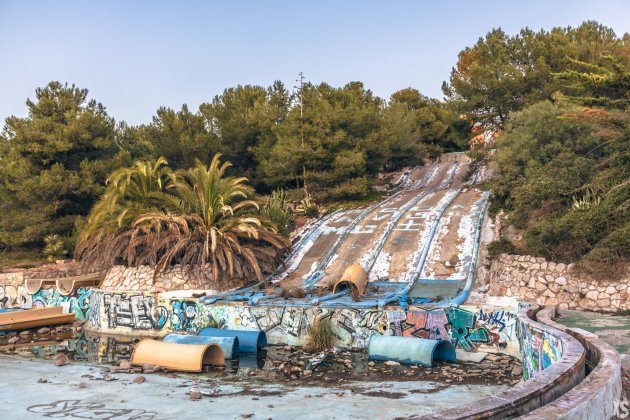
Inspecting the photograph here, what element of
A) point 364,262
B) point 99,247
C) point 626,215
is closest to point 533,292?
point 626,215

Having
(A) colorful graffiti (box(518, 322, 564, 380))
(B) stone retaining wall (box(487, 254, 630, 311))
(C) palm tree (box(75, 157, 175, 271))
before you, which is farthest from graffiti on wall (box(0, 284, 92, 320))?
(A) colorful graffiti (box(518, 322, 564, 380))

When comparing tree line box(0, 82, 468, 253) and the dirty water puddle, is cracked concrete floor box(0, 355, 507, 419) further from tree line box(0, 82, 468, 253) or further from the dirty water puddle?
tree line box(0, 82, 468, 253)

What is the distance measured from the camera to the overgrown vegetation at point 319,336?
15.0 metres

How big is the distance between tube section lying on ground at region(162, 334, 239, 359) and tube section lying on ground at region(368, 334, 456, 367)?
3.59 metres

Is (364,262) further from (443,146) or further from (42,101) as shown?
(443,146)

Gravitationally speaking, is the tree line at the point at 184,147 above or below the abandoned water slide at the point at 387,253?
above

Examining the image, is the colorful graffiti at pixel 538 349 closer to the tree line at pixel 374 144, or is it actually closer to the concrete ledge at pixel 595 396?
the concrete ledge at pixel 595 396

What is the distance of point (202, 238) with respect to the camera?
66.1 ft

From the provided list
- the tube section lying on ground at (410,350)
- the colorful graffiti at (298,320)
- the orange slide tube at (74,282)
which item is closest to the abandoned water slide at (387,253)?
the colorful graffiti at (298,320)

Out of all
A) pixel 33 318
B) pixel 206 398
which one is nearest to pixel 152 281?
pixel 33 318

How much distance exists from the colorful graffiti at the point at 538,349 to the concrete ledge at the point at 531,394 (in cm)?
119

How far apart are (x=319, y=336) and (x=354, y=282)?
297 centimetres

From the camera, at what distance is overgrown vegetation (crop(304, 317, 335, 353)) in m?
15.0

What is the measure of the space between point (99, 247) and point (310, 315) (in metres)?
9.51
